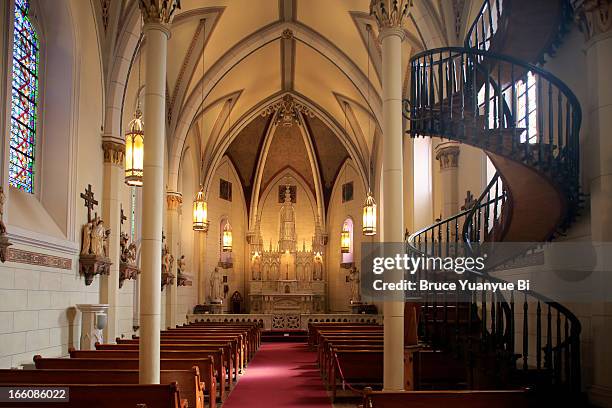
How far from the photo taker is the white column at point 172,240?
21.9 metres

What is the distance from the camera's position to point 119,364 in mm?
9336

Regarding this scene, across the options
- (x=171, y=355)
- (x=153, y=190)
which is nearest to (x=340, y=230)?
(x=171, y=355)

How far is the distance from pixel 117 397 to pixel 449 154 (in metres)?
10.8

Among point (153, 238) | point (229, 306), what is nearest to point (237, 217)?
point (229, 306)

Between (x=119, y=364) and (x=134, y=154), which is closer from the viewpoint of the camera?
(x=119, y=364)

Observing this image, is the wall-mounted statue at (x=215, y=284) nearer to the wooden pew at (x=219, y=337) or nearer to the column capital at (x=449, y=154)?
the wooden pew at (x=219, y=337)

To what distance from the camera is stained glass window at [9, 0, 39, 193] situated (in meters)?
12.3

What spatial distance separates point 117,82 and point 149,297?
26.5ft

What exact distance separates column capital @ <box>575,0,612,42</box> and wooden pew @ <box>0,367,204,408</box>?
6476 mm

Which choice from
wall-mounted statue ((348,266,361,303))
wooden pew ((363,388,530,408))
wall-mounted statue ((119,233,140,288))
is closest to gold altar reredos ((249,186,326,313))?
wall-mounted statue ((348,266,361,303))

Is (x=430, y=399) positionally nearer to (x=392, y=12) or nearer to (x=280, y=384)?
(x=392, y=12)

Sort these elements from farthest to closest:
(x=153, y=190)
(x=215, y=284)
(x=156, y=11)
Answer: (x=215, y=284) → (x=156, y=11) → (x=153, y=190)

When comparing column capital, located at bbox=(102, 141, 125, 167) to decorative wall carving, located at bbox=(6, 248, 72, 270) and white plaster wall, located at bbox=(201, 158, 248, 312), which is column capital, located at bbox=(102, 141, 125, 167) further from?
white plaster wall, located at bbox=(201, 158, 248, 312)

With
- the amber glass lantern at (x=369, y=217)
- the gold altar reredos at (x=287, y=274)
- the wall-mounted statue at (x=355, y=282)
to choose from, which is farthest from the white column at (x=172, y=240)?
the wall-mounted statue at (x=355, y=282)
